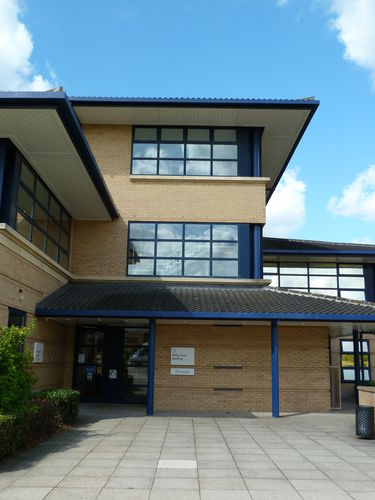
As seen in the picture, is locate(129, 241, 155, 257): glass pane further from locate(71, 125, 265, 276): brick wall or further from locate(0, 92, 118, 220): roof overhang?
locate(0, 92, 118, 220): roof overhang

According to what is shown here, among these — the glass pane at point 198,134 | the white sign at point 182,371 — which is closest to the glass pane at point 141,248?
the white sign at point 182,371

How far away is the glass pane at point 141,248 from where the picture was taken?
18.6 meters

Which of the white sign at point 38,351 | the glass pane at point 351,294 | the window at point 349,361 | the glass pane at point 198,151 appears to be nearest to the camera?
the white sign at point 38,351

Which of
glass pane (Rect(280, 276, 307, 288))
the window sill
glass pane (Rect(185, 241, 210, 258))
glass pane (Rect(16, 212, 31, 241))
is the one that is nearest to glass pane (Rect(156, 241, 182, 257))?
glass pane (Rect(185, 241, 210, 258))

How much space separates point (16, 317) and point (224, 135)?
10.4 meters

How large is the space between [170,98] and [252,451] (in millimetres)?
12380

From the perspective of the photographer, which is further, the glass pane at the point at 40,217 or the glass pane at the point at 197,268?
the glass pane at the point at 197,268

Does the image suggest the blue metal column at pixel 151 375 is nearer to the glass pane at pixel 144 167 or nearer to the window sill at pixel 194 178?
A: the window sill at pixel 194 178

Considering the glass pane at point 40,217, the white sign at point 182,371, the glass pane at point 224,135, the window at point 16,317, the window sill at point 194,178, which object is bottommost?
the white sign at point 182,371

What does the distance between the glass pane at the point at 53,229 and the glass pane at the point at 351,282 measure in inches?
568

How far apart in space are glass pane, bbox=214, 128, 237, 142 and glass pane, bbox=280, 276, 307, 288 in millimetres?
8711

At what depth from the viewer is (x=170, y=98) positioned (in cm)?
1797

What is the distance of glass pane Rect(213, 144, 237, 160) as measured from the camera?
63.4 feet

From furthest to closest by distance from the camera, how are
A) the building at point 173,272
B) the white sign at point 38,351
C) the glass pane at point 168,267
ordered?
the glass pane at point 168,267
the building at point 173,272
the white sign at point 38,351
